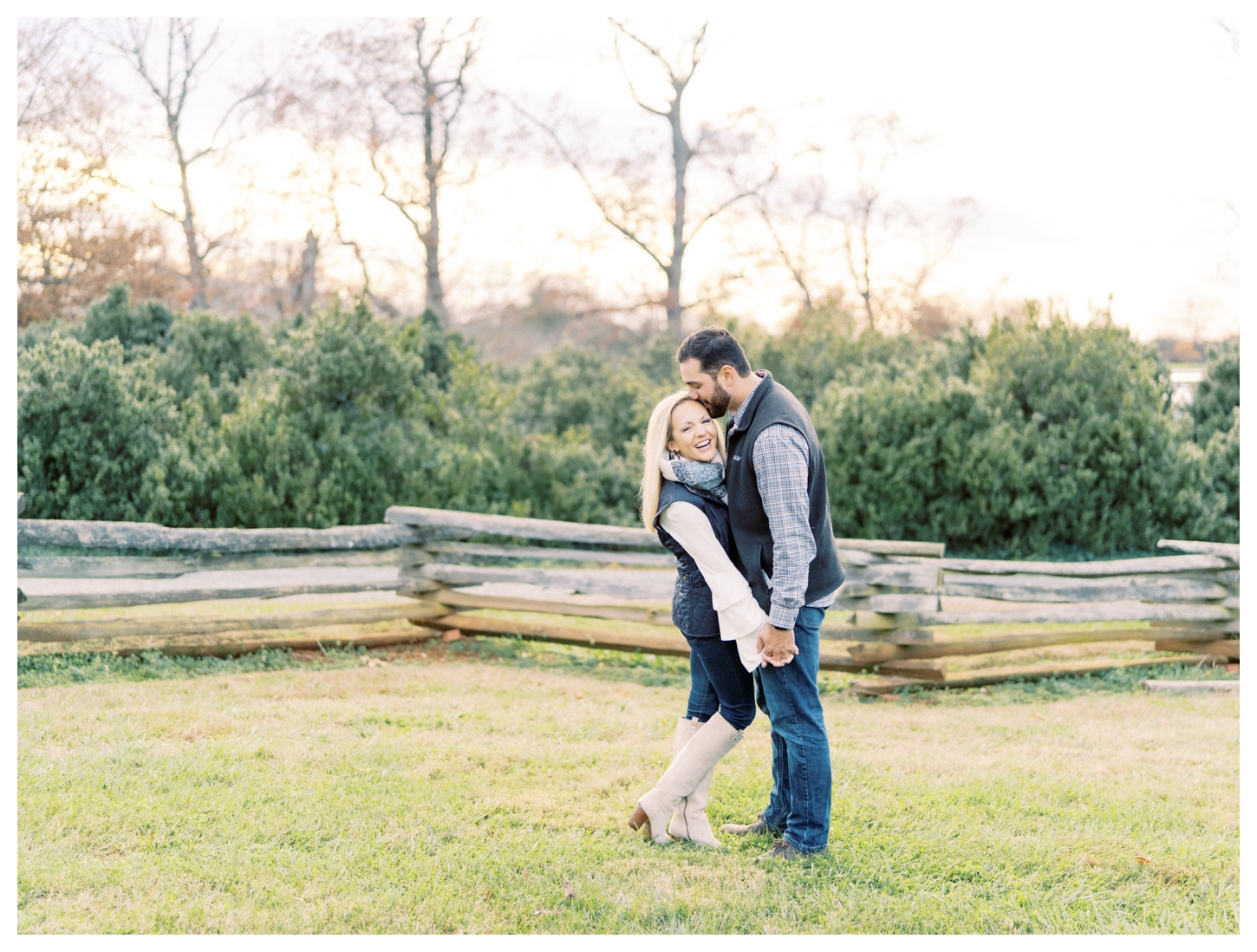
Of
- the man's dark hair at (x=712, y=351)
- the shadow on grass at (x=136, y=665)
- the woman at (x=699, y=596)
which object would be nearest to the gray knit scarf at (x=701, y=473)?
the woman at (x=699, y=596)

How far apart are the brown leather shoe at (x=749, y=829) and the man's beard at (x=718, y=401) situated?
168 cm

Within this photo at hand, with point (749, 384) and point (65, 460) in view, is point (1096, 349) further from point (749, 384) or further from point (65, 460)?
point (65, 460)

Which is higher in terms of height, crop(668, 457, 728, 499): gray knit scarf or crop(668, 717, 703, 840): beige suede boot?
crop(668, 457, 728, 499): gray knit scarf

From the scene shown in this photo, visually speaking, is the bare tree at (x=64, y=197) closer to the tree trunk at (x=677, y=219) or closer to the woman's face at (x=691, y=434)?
the tree trunk at (x=677, y=219)

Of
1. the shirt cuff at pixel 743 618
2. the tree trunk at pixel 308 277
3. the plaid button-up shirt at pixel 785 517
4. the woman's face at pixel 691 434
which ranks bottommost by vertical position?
the shirt cuff at pixel 743 618

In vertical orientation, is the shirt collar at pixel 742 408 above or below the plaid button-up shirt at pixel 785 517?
above

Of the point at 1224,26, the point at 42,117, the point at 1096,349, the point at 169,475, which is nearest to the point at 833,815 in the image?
the point at 169,475

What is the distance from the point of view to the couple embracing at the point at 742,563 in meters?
3.55

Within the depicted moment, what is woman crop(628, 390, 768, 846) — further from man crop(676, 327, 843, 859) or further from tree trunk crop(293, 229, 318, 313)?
tree trunk crop(293, 229, 318, 313)

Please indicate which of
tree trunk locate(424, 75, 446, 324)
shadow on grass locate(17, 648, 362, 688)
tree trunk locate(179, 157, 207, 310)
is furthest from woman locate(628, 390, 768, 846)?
tree trunk locate(179, 157, 207, 310)

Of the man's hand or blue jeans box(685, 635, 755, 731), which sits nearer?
the man's hand

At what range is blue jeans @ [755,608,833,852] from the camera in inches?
146

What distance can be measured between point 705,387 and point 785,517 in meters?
0.63

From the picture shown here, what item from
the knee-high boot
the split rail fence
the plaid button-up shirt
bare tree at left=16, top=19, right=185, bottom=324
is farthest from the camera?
bare tree at left=16, top=19, right=185, bottom=324
